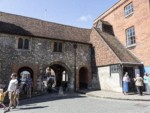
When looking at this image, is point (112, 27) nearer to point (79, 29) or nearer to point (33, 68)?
point (79, 29)

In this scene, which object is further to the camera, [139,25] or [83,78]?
[83,78]

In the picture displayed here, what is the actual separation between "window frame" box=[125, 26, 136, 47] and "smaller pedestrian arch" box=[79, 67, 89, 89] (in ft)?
18.9

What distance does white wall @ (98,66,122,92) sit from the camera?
15894mm

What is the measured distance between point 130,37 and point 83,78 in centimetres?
737

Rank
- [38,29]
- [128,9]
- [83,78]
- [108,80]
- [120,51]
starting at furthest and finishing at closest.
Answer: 1. [83,78]
2. [128,9]
3. [38,29]
4. [120,51]
5. [108,80]

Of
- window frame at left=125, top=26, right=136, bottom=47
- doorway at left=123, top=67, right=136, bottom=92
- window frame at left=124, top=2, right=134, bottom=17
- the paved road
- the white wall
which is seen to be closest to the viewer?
the paved road

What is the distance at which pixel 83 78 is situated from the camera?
20.7m

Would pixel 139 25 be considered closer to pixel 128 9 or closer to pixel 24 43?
pixel 128 9

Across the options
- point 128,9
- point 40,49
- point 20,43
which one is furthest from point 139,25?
point 20,43

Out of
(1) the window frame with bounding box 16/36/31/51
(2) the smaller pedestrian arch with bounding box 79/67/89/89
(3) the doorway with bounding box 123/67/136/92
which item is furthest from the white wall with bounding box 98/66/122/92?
(1) the window frame with bounding box 16/36/31/51

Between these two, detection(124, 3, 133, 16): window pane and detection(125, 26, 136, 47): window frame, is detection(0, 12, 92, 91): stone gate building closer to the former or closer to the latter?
detection(125, 26, 136, 47): window frame

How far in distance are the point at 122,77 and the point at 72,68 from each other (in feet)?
18.8

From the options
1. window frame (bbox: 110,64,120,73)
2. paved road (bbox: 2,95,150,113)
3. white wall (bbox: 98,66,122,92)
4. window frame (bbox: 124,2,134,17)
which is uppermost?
window frame (bbox: 124,2,134,17)

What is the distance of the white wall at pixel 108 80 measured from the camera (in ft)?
52.1
